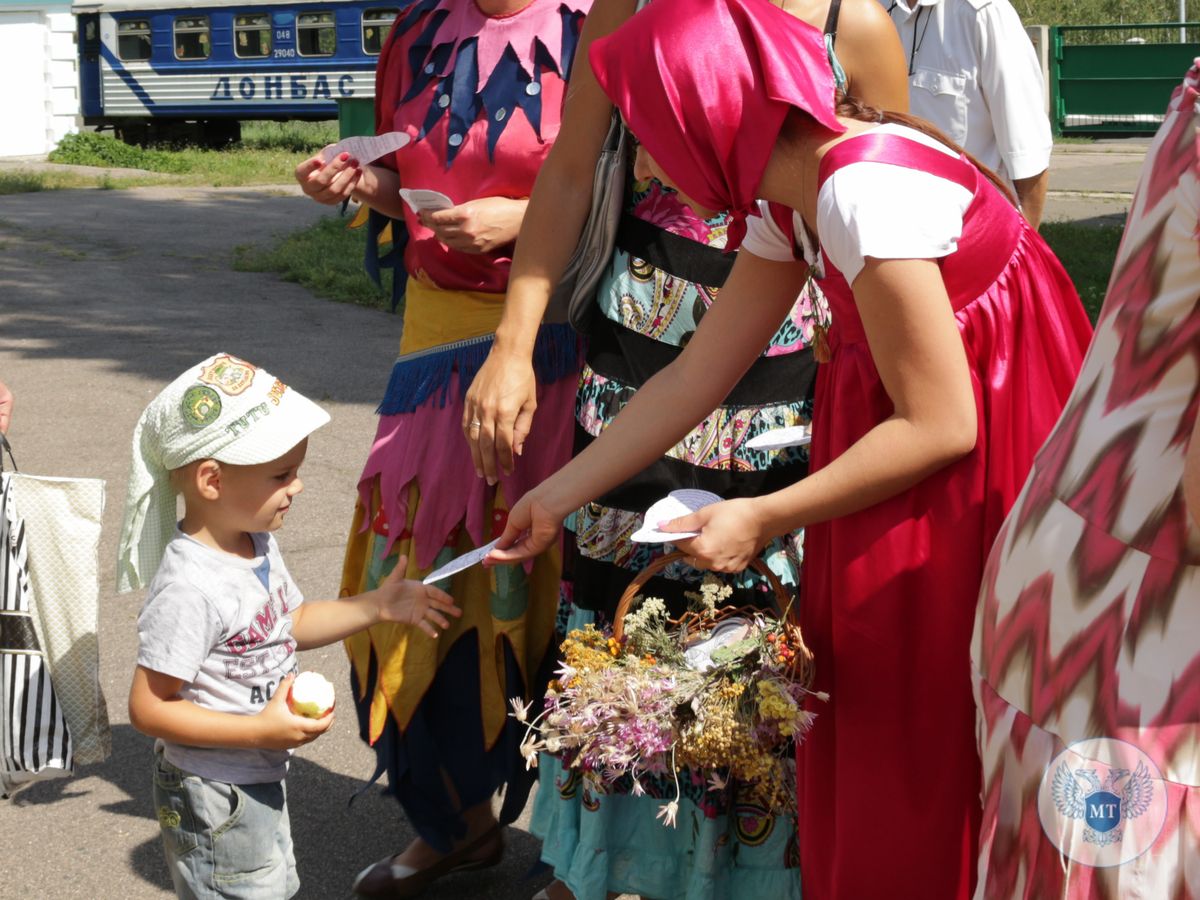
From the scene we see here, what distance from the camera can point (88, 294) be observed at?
10.8m

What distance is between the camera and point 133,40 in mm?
25422

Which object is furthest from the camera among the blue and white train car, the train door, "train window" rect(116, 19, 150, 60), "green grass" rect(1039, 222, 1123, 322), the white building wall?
the white building wall

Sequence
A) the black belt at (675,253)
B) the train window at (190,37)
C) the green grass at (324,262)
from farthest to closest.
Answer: the train window at (190,37)
the green grass at (324,262)
the black belt at (675,253)

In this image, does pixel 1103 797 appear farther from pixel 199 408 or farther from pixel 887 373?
pixel 199 408

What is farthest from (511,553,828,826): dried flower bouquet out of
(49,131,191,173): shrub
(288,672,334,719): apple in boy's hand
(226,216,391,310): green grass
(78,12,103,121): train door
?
(78,12,103,121): train door

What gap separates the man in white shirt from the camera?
459 centimetres

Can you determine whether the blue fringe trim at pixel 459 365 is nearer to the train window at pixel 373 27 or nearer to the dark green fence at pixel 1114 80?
the dark green fence at pixel 1114 80

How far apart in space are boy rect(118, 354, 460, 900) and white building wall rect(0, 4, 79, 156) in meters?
25.6

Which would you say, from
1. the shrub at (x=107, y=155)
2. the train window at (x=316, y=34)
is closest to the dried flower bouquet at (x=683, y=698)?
the shrub at (x=107, y=155)

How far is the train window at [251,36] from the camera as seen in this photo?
23.9m

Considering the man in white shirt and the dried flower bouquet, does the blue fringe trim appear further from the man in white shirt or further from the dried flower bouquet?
the man in white shirt

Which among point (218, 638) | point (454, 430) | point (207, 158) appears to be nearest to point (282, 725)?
point (218, 638)

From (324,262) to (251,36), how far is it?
14.1 m

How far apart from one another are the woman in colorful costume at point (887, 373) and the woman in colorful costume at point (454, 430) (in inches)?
37.8
